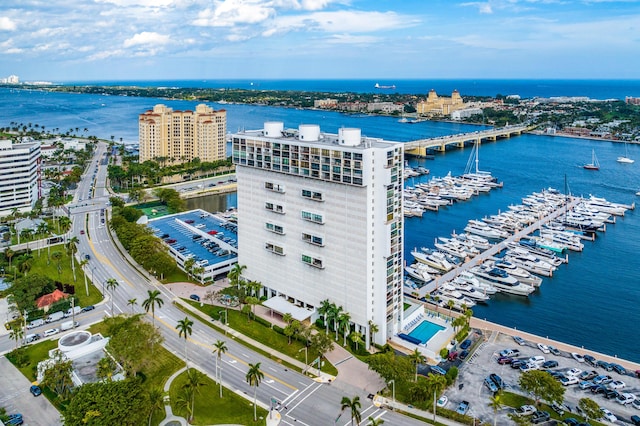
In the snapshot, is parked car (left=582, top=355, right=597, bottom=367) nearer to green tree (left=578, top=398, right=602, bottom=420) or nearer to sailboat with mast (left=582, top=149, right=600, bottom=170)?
green tree (left=578, top=398, right=602, bottom=420)

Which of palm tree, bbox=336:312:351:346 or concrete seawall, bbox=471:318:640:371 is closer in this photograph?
palm tree, bbox=336:312:351:346

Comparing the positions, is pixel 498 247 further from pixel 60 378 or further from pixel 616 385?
pixel 60 378

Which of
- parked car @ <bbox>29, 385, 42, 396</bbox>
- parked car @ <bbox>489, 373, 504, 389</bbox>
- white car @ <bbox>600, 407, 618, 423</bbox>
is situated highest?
parked car @ <bbox>29, 385, 42, 396</bbox>

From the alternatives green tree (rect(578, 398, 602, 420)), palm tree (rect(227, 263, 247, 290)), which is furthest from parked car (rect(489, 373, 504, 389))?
palm tree (rect(227, 263, 247, 290))

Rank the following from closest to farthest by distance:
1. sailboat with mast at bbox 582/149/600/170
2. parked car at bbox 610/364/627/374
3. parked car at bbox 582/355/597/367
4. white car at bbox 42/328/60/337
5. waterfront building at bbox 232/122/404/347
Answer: parked car at bbox 610/364/627/374
waterfront building at bbox 232/122/404/347
parked car at bbox 582/355/597/367
white car at bbox 42/328/60/337
sailboat with mast at bbox 582/149/600/170

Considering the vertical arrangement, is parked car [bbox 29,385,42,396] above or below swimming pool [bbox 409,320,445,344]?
below

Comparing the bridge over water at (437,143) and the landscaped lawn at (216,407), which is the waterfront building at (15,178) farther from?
the bridge over water at (437,143)

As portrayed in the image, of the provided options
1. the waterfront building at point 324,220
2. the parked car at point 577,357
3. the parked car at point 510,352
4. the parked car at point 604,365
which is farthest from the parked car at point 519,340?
the waterfront building at point 324,220

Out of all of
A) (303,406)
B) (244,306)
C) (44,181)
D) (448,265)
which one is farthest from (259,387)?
(44,181)
